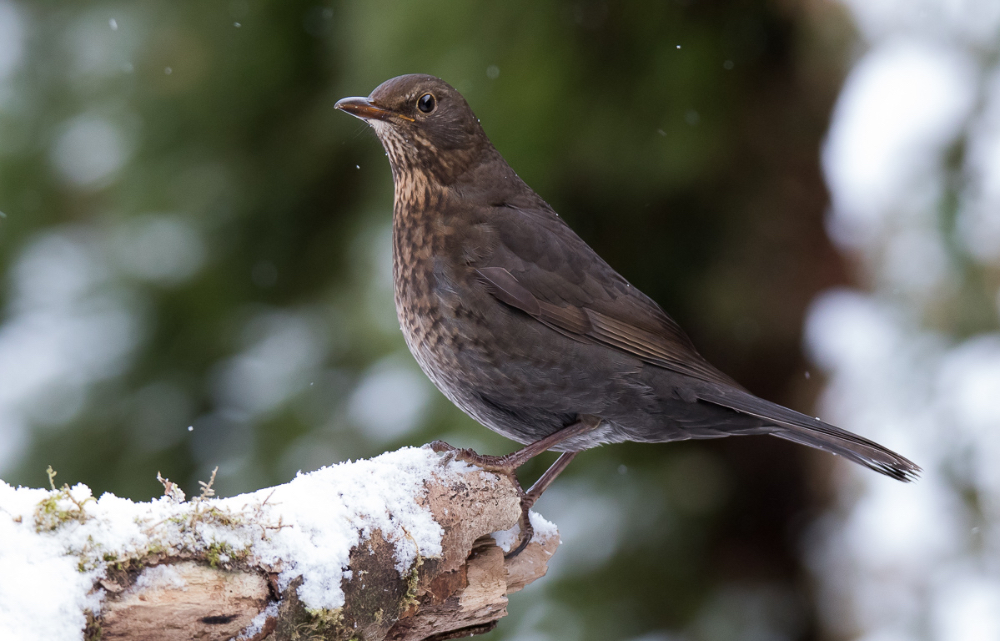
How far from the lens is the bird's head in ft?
8.57

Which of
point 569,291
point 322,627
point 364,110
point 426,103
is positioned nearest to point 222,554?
point 322,627

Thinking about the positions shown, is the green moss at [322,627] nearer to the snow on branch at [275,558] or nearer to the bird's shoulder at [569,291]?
the snow on branch at [275,558]

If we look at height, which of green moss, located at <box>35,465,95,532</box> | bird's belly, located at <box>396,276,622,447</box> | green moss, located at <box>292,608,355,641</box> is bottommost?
green moss, located at <box>292,608,355,641</box>

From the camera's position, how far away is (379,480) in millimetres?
2102

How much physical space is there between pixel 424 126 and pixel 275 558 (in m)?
1.45

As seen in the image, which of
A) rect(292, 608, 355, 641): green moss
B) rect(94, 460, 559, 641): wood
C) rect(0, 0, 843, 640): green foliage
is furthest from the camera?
rect(0, 0, 843, 640): green foliage

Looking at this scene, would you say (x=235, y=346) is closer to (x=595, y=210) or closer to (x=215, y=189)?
(x=215, y=189)

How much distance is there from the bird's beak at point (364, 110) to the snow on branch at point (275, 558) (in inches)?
40.7

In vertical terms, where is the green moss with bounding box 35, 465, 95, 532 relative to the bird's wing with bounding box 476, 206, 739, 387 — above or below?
below

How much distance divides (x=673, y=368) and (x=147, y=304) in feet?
8.34

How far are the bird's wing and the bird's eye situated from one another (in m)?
0.38

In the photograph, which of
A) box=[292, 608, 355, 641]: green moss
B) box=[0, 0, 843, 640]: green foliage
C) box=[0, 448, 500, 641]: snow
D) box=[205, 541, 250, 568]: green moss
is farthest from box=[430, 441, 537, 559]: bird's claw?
box=[0, 0, 843, 640]: green foliage

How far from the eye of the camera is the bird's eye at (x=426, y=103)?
2635 millimetres

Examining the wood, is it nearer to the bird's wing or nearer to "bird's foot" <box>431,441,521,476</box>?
"bird's foot" <box>431,441,521,476</box>
